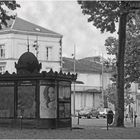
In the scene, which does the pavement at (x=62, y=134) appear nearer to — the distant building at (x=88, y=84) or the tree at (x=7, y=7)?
the tree at (x=7, y=7)

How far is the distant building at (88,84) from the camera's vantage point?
9594 centimetres

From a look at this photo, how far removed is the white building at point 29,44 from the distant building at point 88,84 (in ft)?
14.9

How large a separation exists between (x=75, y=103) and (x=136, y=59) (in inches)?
1995

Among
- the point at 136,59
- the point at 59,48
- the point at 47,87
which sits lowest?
the point at 47,87

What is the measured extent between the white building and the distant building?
4531 millimetres

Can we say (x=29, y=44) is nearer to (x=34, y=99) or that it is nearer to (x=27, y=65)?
(x=27, y=65)

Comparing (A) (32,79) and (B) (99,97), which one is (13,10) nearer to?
(A) (32,79)

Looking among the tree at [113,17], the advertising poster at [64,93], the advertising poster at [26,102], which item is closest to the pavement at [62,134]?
the advertising poster at [26,102]

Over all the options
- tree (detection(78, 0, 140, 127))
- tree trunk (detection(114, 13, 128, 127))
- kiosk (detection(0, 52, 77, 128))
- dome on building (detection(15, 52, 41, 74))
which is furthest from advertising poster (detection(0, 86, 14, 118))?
tree trunk (detection(114, 13, 128, 127))

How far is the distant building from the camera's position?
95.9 m

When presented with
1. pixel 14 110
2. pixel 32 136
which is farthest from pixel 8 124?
pixel 32 136

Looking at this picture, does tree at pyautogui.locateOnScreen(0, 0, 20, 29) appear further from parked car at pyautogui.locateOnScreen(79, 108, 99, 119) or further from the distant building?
the distant building

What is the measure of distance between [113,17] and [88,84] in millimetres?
78663

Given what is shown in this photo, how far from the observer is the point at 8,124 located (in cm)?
2755
